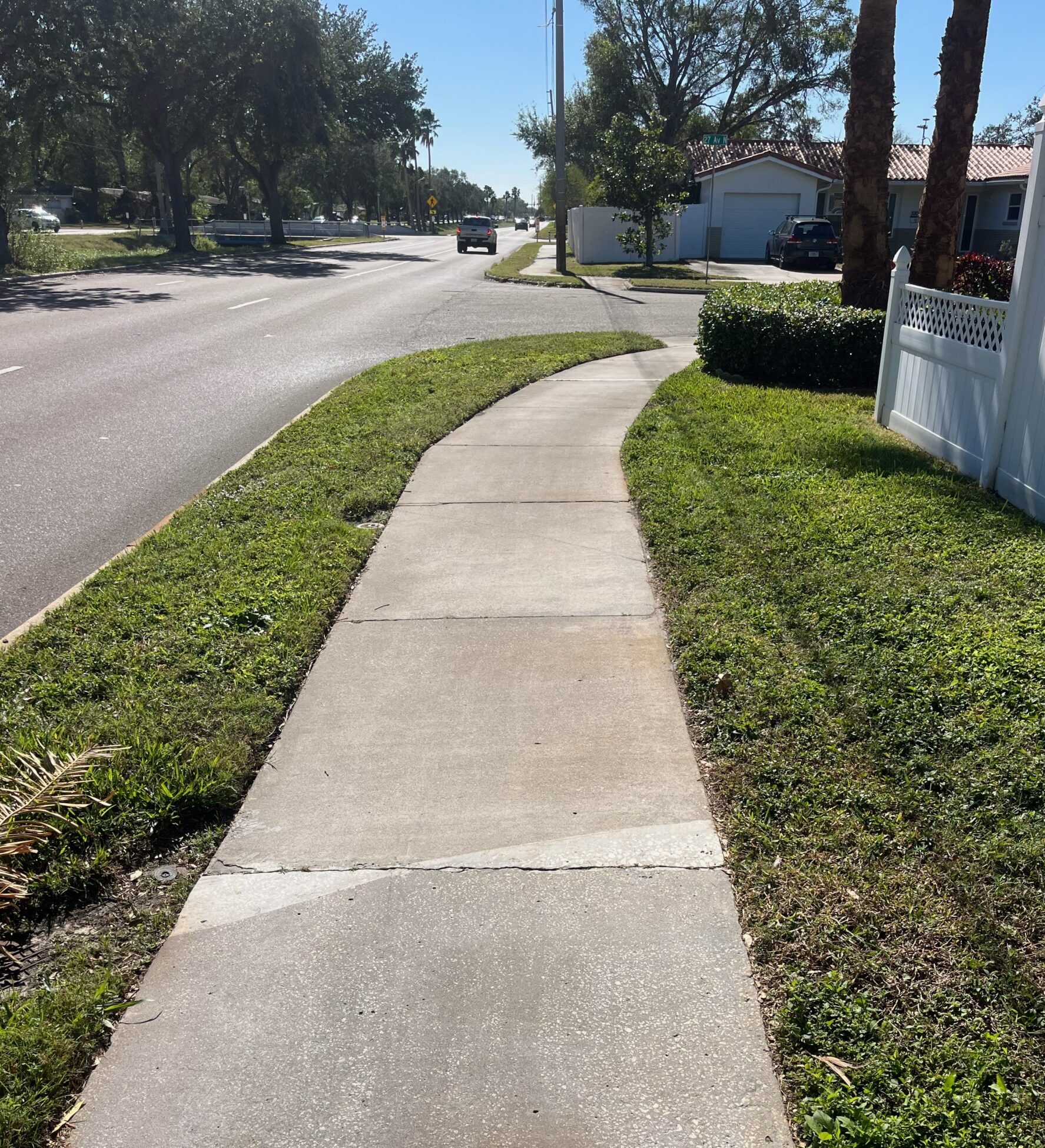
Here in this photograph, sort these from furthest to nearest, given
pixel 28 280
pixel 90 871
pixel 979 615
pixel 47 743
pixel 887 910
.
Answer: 1. pixel 28 280
2. pixel 979 615
3. pixel 47 743
4. pixel 90 871
5. pixel 887 910

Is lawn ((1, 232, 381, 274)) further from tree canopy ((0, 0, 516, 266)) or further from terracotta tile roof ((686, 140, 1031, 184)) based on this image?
terracotta tile roof ((686, 140, 1031, 184))

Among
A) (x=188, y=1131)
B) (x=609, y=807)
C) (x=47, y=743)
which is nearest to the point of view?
(x=188, y=1131)

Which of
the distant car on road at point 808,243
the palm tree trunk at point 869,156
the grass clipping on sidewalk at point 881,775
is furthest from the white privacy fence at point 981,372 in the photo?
the distant car on road at point 808,243

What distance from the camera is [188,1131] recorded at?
7.38ft

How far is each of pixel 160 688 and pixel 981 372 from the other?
19.1ft

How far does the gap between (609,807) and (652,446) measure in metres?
5.20

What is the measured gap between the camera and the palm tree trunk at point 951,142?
10.4 meters

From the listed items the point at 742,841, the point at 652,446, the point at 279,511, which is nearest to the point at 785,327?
the point at 652,446

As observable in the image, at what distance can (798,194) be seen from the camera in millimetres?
38906

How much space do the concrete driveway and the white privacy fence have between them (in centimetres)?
1927

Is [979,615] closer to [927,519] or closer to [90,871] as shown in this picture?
[927,519]

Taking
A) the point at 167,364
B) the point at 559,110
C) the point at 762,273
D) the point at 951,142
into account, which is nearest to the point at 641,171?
the point at 559,110

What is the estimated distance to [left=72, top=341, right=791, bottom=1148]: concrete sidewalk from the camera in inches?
90.4

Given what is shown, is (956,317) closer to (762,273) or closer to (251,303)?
(251,303)
